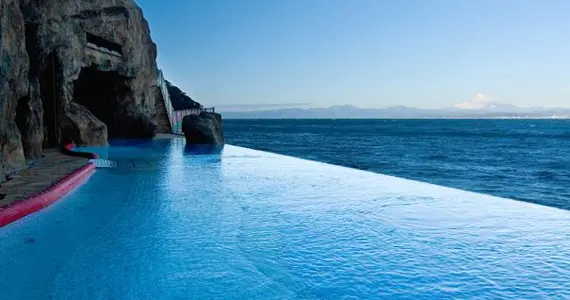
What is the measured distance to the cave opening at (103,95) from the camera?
26.2 m

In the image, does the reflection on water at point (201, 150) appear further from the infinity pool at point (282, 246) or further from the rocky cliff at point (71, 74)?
the infinity pool at point (282, 246)

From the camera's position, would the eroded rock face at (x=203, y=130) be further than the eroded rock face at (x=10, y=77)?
Yes

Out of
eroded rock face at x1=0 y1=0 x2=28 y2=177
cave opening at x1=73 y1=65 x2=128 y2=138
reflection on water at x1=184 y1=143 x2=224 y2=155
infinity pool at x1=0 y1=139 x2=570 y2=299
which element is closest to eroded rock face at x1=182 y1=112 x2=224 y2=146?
reflection on water at x1=184 y1=143 x2=224 y2=155

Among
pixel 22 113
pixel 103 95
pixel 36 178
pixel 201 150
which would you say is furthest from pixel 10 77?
pixel 103 95

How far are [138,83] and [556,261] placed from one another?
1005 inches

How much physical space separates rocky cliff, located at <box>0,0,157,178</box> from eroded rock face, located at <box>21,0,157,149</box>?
3cm

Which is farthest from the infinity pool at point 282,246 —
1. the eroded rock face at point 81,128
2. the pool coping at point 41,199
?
the eroded rock face at point 81,128

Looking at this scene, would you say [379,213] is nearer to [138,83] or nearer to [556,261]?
[556,261]

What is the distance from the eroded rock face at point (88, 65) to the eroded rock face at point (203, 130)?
13.1 ft

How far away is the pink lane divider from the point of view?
19.9ft

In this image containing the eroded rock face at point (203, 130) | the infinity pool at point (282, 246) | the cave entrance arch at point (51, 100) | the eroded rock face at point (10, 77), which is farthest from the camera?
the eroded rock face at point (203, 130)

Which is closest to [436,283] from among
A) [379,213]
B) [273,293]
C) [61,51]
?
[273,293]

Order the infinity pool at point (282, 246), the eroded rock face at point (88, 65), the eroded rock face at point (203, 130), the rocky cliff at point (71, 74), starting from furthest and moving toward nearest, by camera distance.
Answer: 1. the eroded rock face at point (203, 130)
2. the eroded rock face at point (88, 65)
3. the rocky cliff at point (71, 74)
4. the infinity pool at point (282, 246)

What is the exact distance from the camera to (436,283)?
413cm
